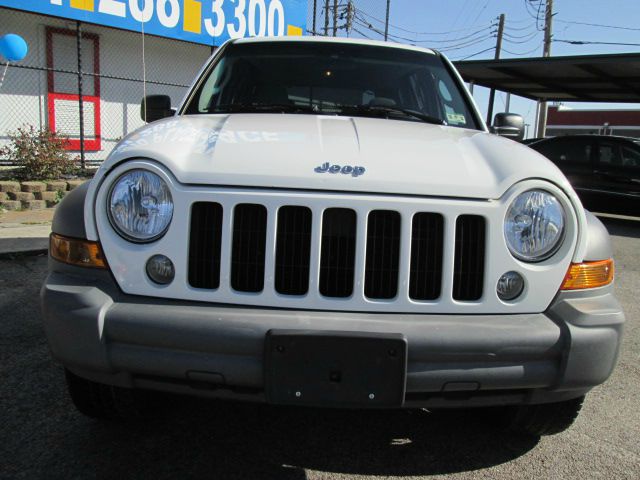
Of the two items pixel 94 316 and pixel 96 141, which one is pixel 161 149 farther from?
pixel 96 141

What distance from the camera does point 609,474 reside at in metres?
2.24

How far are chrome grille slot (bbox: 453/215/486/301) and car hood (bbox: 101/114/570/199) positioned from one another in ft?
0.35

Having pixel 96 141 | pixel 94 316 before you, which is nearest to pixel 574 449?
pixel 94 316

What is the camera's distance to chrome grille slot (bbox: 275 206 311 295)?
1.92m

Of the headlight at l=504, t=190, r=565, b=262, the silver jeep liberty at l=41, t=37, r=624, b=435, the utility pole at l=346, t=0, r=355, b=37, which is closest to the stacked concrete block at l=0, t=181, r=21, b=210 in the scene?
the silver jeep liberty at l=41, t=37, r=624, b=435

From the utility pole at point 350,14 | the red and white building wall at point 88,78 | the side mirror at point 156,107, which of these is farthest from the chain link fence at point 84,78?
the utility pole at point 350,14

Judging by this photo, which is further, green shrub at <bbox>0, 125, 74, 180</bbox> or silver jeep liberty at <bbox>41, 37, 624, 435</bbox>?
green shrub at <bbox>0, 125, 74, 180</bbox>

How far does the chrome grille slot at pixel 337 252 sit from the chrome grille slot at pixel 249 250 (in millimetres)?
210

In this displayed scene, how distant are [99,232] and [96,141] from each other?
31.8ft

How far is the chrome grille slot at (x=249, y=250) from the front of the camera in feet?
6.32

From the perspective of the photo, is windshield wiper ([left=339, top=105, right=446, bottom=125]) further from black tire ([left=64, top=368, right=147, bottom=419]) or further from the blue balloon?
the blue balloon

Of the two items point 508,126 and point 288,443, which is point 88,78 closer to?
point 508,126

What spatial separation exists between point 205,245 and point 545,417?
4.96 ft

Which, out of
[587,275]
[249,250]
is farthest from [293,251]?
[587,275]
